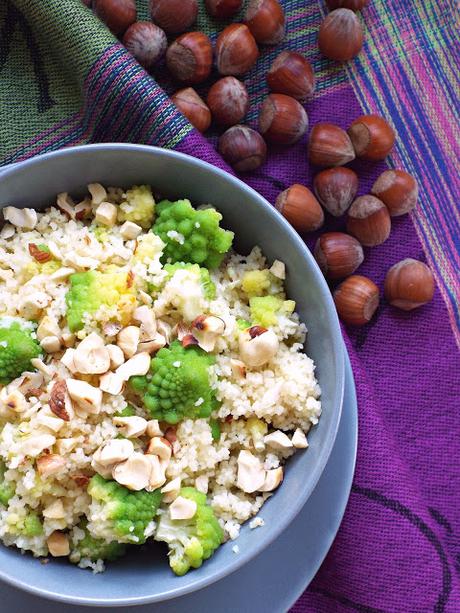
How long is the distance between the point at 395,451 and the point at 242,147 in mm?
898

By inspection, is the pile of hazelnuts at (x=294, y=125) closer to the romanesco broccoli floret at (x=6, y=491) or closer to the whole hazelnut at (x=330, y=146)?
the whole hazelnut at (x=330, y=146)

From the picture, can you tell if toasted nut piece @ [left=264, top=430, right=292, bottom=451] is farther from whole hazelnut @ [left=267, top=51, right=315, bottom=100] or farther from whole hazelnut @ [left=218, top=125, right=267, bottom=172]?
whole hazelnut @ [left=267, top=51, right=315, bottom=100]

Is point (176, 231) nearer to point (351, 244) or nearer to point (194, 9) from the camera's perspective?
point (351, 244)

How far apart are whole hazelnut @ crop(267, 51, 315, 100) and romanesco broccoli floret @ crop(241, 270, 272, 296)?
63 cm

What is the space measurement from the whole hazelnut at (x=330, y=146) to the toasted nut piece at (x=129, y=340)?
2.63 ft

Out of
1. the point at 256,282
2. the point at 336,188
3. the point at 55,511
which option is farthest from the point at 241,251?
the point at 55,511

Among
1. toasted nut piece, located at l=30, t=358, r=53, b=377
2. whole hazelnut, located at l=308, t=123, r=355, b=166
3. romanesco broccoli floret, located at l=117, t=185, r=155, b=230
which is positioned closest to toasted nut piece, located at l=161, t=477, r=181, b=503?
toasted nut piece, located at l=30, t=358, r=53, b=377

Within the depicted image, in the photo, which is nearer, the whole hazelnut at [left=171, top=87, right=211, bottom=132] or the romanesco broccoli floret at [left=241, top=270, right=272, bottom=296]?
the romanesco broccoli floret at [left=241, top=270, right=272, bottom=296]

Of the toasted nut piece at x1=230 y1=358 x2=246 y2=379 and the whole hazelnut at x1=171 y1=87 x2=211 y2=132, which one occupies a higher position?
the whole hazelnut at x1=171 y1=87 x2=211 y2=132

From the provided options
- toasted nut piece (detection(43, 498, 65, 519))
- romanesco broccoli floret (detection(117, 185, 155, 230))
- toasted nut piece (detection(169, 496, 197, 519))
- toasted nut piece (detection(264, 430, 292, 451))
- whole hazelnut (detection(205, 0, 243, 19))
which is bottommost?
toasted nut piece (detection(264, 430, 292, 451))

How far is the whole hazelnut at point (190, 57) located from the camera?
1.96m

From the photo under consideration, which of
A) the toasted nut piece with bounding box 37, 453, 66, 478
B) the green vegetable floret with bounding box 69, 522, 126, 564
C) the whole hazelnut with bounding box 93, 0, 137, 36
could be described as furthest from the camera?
the whole hazelnut with bounding box 93, 0, 137, 36

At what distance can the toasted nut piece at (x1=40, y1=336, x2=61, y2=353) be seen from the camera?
1501 millimetres

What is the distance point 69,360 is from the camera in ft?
4.86
